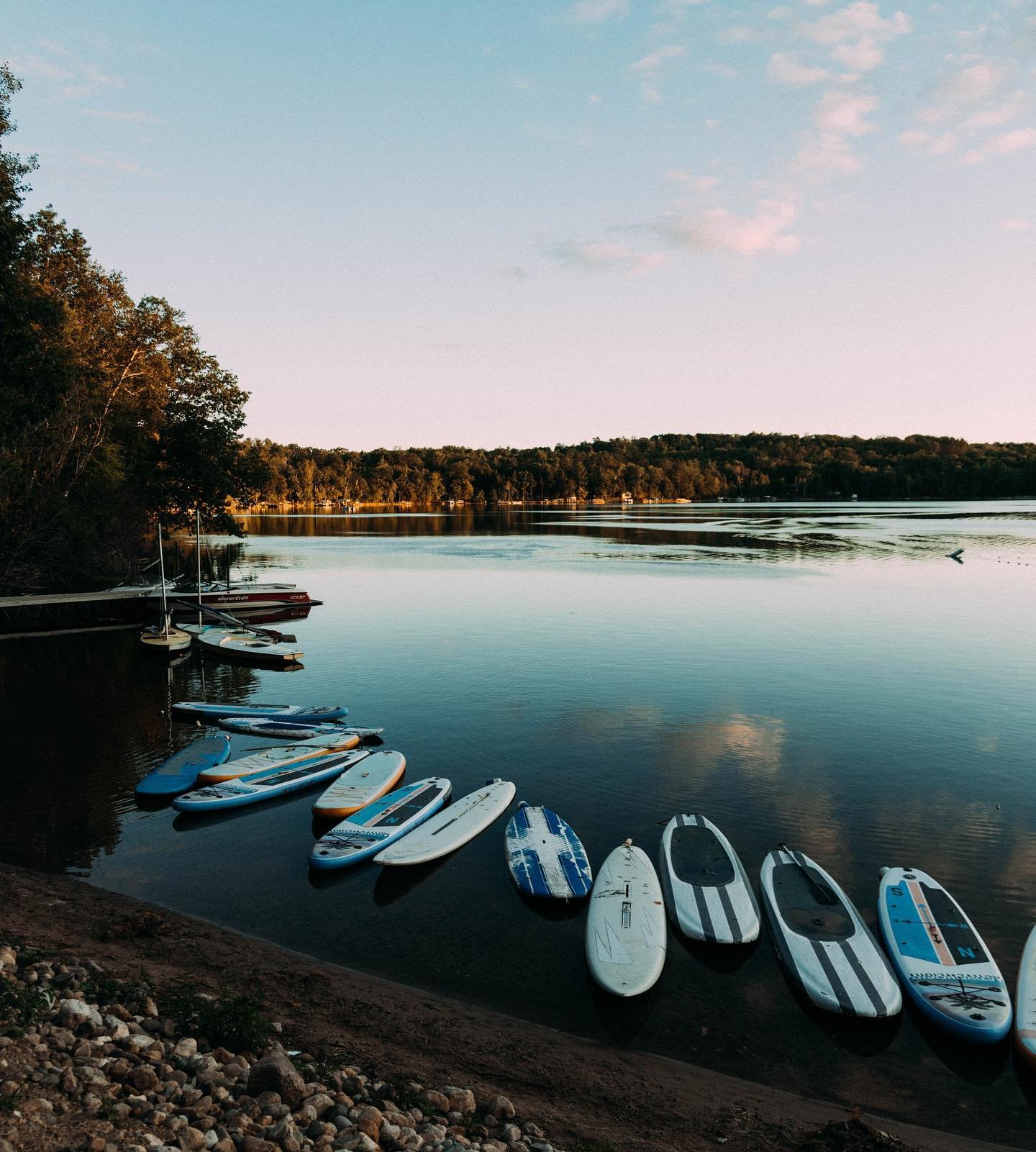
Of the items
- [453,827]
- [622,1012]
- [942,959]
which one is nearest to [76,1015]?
[622,1012]

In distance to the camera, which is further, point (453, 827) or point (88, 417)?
point (88, 417)

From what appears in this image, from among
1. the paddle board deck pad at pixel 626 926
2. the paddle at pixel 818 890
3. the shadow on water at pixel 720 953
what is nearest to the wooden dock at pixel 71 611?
the paddle board deck pad at pixel 626 926

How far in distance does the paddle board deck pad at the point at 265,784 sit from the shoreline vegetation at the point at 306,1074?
16.7 ft

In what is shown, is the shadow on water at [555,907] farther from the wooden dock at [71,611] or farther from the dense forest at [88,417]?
the wooden dock at [71,611]

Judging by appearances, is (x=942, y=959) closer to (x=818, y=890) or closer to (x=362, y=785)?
(x=818, y=890)

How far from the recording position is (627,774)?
1752 centimetres

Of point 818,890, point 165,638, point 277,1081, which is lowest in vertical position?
point 818,890

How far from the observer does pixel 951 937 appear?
33.8 ft

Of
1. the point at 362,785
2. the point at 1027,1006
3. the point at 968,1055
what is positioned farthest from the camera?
the point at 362,785

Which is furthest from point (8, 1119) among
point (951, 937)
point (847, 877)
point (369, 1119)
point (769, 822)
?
point (769, 822)

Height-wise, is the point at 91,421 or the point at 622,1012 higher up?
the point at 91,421

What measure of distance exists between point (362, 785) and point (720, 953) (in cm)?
818

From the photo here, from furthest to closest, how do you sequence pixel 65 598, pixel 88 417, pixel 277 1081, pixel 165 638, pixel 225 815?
pixel 88 417 < pixel 65 598 < pixel 165 638 < pixel 225 815 < pixel 277 1081

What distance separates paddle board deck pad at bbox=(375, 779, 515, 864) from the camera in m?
13.0
